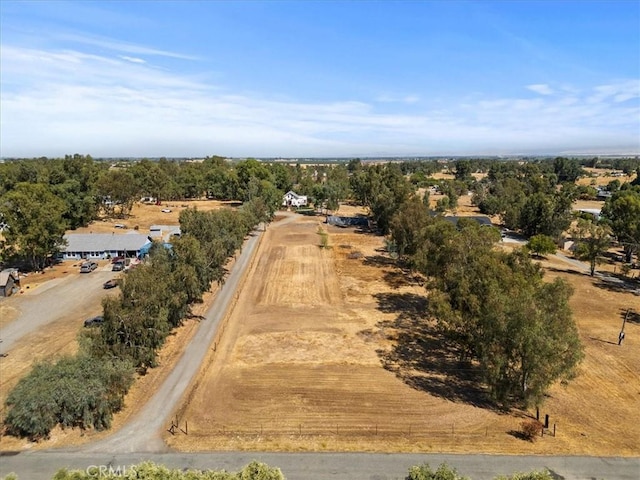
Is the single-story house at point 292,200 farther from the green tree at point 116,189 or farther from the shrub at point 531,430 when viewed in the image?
the shrub at point 531,430

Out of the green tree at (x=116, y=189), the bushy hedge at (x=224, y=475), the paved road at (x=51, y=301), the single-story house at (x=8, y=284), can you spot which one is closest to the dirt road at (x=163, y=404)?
the bushy hedge at (x=224, y=475)

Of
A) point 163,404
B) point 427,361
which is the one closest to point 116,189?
point 163,404

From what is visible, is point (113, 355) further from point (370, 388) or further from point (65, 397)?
point (370, 388)

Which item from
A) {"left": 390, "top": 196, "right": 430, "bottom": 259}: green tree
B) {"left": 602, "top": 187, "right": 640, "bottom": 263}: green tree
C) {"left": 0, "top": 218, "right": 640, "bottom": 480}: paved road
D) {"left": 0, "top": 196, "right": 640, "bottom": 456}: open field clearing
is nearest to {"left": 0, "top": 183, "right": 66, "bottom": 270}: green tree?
{"left": 0, "top": 196, "right": 640, "bottom": 456}: open field clearing

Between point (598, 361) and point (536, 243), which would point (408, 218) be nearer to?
point (536, 243)

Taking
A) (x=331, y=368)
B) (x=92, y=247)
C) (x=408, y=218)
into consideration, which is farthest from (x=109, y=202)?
(x=331, y=368)

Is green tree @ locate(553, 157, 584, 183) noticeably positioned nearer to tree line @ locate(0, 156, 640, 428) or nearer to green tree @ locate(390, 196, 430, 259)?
tree line @ locate(0, 156, 640, 428)
